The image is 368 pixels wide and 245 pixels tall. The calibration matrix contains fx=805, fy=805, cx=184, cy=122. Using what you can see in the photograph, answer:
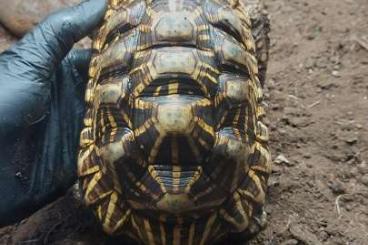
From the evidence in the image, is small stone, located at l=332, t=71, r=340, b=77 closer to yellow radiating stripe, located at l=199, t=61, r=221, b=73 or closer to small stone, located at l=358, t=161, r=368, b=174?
small stone, located at l=358, t=161, r=368, b=174

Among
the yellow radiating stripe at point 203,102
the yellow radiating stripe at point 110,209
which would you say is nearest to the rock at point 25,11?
the yellow radiating stripe at point 110,209

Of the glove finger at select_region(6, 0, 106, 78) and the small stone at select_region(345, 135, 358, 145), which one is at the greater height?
the glove finger at select_region(6, 0, 106, 78)

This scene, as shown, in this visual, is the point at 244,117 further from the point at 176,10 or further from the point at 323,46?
the point at 323,46

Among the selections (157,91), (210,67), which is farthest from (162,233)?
(210,67)

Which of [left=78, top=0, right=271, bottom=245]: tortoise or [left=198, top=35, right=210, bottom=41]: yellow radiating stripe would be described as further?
[left=198, top=35, right=210, bottom=41]: yellow radiating stripe

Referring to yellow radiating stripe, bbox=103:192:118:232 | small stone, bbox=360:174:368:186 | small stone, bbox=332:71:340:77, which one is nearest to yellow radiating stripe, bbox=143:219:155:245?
yellow radiating stripe, bbox=103:192:118:232

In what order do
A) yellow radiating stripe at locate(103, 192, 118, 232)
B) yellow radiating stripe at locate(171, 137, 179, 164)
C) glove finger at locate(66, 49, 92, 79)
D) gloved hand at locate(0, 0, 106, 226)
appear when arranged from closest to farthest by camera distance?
yellow radiating stripe at locate(171, 137, 179, 164), yellow radiating stripe at locate(103, 192, 118, 232), gloved hand at locate(0, 0, 106, 226), glove finger at locate(66, 49, 92, 79)

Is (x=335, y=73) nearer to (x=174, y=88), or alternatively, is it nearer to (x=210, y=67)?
(x=210, y=67)

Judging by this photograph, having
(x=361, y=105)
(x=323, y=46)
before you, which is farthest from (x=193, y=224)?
(x=323, y=46)
